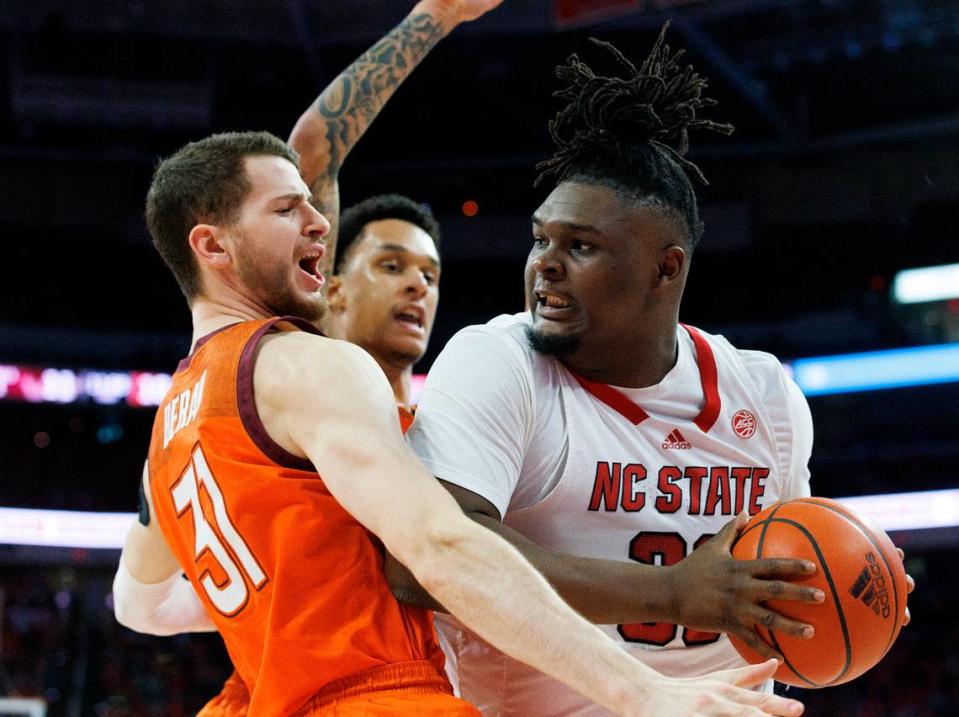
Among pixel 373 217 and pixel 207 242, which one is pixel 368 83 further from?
pixel 207 242

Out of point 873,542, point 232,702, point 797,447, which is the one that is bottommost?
point 232,702

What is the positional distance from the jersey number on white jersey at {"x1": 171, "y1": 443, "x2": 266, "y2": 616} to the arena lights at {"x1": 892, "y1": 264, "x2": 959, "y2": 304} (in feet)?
53.9

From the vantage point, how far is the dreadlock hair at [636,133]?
2.85 meters

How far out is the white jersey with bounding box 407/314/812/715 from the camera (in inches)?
103

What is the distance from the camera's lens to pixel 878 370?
17281 mm

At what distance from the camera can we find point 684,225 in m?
2.95

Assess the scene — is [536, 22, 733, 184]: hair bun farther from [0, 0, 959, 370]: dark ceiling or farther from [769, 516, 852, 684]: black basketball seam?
[0, 0, 959, 370]: dark ceiling

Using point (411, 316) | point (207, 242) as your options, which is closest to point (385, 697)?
point (207, 242)

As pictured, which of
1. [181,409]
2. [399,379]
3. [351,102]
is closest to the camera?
[181,409]

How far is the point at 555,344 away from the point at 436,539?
2.73 ft

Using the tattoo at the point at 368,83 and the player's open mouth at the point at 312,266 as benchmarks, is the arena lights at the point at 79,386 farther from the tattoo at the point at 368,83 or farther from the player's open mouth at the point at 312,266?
the player's open mouth at the point at 312,266

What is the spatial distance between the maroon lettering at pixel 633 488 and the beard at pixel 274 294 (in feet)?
2.91

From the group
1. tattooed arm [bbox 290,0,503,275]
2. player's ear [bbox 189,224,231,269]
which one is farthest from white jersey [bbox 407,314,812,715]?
tattooed arm [bbox 290,0,503,275]

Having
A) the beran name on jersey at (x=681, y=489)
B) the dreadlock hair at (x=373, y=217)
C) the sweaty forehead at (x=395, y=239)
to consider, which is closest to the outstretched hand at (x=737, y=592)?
the beran name on jersey at (x=681, y=489)
